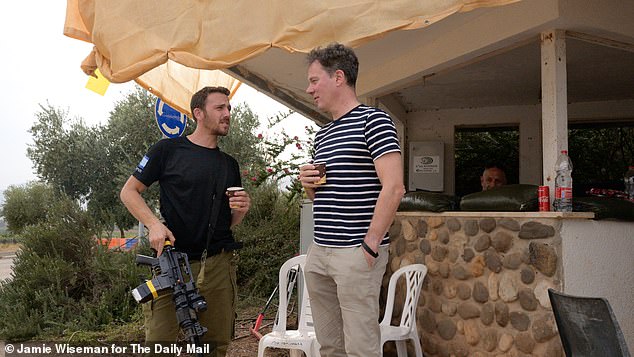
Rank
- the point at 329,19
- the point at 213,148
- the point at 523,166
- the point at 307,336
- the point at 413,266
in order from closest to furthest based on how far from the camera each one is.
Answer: the point at 329,19
the point at 213,148
the point at 307,336
the point at 413,266
the point at 523,166

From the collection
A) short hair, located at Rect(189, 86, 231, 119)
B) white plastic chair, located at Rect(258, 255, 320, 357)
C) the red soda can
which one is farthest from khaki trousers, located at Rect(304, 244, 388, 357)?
the red soda can

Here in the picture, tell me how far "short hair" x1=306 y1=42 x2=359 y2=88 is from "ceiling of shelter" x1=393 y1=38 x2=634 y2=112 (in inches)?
97.0

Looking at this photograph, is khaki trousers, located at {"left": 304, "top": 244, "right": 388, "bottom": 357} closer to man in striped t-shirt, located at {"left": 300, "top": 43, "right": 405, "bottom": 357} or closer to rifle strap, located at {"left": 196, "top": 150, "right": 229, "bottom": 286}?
man in striped t-shirt, located at {"left": 300, "top": 43, "right": 405, "bottom": 357}

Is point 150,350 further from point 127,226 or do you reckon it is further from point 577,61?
point 127,226

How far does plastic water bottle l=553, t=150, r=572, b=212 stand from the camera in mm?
3503

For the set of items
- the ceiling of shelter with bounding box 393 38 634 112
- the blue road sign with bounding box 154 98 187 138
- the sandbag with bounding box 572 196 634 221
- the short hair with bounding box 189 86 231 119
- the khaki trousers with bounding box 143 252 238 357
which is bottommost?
the khaki trousers with bounding box 143 252 238 357

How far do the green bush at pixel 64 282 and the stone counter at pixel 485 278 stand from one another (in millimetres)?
3393

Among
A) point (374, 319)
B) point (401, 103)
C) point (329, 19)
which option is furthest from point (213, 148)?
point (401, 103)

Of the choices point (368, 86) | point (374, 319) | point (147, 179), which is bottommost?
point (374, 319)

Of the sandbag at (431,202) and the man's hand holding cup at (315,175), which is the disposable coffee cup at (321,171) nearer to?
the man's hand holding cup at (315,175)

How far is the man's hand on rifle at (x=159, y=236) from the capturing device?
267 centimetres

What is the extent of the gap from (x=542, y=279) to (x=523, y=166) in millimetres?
3938

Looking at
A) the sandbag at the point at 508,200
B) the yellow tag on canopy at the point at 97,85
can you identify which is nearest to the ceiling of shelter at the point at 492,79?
the sandbag at the point at 508,200

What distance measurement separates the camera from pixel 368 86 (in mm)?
5949
